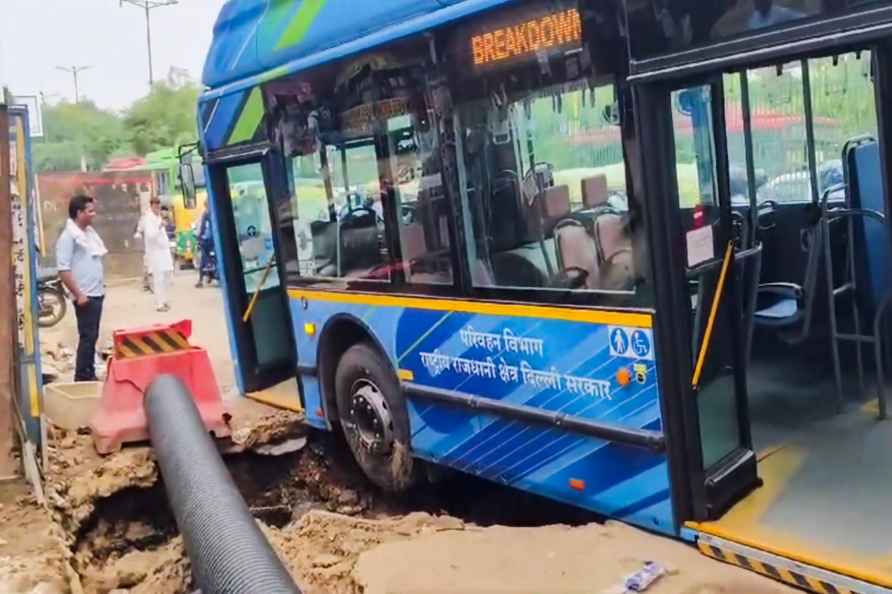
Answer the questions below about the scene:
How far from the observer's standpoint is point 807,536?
3.68m

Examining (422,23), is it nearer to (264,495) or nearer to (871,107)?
(871,107)

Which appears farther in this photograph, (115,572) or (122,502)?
(122,502)

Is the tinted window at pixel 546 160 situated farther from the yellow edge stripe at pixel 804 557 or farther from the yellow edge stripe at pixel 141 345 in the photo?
the yellow edge stripe at pixel 141 345

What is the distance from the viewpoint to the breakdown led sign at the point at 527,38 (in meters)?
3.89

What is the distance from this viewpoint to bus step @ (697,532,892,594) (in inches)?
131

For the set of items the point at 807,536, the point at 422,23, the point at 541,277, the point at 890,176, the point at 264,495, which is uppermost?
the point at 422,23

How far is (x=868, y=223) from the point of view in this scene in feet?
18.5

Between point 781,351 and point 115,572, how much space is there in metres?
4.22

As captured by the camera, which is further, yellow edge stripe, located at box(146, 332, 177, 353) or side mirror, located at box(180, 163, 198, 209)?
side mirror, located at box(180, 163, 198, 209)

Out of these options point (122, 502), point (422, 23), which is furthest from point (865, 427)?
point (122, 502)

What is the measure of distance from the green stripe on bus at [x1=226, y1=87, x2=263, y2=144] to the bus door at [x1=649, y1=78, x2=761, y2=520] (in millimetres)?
3173

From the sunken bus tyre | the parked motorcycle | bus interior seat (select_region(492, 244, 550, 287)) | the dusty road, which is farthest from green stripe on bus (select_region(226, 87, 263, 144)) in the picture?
the parked motorcycle

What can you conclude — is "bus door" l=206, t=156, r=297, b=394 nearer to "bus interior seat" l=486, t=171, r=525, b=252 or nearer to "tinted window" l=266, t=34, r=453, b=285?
"tinted window" l=266, t=34, r=453, b=285

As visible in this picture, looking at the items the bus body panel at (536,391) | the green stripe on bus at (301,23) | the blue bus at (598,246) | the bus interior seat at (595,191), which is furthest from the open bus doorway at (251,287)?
the bus interior seat at (595,191)
